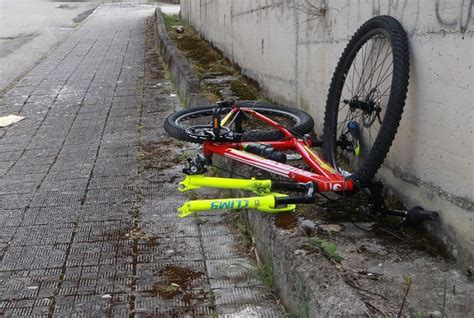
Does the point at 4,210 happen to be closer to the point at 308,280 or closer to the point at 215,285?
the point at 215,285

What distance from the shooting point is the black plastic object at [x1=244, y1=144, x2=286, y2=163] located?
12.0 ft

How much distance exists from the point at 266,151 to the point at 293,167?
0.25 metres

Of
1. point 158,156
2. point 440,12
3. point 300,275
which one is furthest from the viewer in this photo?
point 158,156

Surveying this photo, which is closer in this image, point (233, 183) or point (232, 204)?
point (232, 204)

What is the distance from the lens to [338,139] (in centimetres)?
405

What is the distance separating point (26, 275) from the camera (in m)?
3.30

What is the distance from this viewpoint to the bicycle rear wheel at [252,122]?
411 cm

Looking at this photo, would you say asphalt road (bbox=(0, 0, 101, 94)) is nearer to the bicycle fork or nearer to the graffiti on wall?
the bicycle fork

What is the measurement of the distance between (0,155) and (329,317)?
14.7 ft

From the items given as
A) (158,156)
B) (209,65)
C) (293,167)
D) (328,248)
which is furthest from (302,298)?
(209,65)

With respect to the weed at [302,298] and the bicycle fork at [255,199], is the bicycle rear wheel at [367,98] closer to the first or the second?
the bicycle fork at [255,199]

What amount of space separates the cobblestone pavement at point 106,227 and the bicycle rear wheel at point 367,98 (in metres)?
0.99

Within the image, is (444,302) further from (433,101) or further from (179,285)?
(179,285)

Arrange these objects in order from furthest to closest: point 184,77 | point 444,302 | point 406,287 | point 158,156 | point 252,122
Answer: point 184,77
point 158,156
point 252,122
point 406,287
point 444,302
